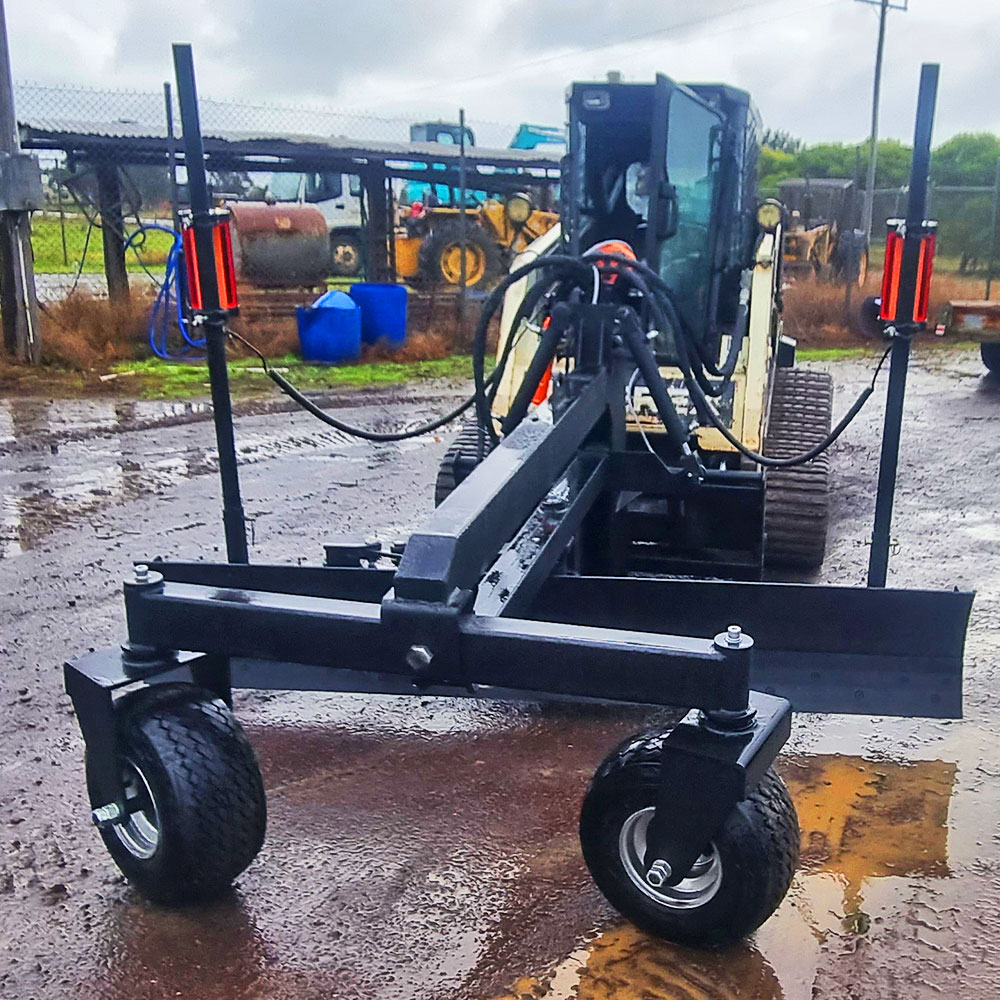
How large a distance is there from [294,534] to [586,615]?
294 cm

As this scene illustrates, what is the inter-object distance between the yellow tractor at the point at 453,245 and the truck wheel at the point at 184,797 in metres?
15.3

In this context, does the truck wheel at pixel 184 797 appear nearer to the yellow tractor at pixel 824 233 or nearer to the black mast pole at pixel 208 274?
the black mast pole at pixel 208 274

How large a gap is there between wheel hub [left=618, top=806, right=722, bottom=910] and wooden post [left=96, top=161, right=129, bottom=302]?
11.2 meters

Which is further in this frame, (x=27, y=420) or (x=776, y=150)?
(x=776, y=150)

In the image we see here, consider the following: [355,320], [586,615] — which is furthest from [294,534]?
[355,320]

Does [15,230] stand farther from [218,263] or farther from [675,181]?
[675,181]

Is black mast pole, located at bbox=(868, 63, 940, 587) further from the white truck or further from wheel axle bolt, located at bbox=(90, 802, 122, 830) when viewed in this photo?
the white truck

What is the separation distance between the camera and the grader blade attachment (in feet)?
11.5

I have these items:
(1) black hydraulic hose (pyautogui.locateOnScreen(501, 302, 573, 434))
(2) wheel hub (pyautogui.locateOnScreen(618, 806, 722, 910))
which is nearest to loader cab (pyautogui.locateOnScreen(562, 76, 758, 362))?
(1) black hydraulic hose (pyautogui.locateOnScreen(501, 302, 573, 434))

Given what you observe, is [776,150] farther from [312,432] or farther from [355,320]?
[312,432]

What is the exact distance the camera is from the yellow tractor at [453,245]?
18500mm

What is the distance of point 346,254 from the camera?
21.6 metres

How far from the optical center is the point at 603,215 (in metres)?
5.13

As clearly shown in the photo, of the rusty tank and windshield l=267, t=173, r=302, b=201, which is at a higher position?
windshield l=267, t=173, r=302, b=201
